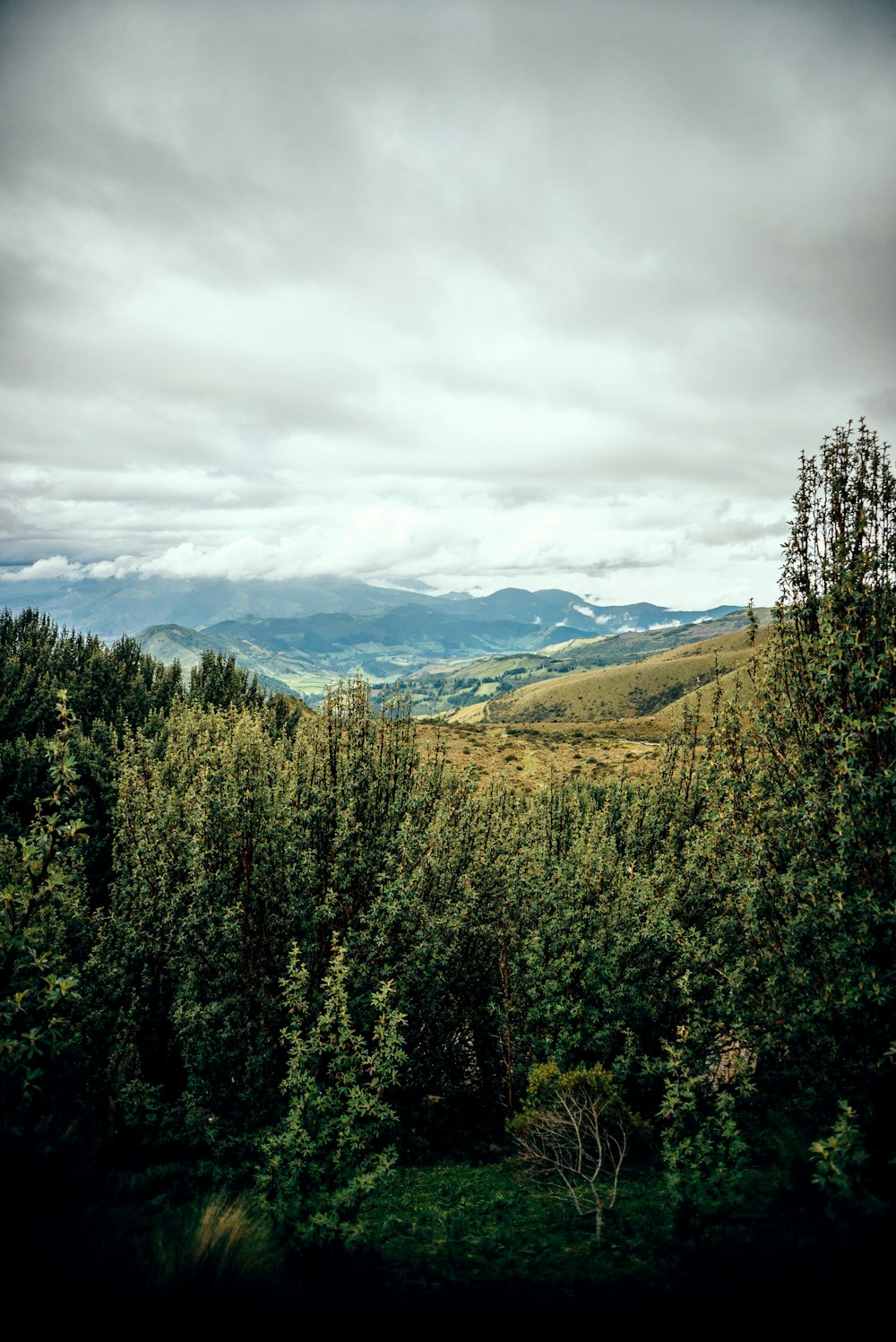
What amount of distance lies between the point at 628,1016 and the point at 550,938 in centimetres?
289

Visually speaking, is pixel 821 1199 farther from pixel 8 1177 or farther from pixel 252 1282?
pixel 8 1177

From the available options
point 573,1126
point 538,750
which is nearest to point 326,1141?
point 573,1126

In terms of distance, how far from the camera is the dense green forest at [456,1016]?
9141 mm

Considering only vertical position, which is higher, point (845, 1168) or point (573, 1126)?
point (845, 1168)

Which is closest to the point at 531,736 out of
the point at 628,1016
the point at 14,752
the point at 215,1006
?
the point at 14,752

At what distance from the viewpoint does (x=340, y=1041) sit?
35.7ft

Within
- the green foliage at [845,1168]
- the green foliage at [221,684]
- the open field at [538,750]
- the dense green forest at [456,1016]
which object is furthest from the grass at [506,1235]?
the green foliage at [221,684]

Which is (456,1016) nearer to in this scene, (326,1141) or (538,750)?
(326,1141)

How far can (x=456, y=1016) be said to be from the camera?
16938 mm

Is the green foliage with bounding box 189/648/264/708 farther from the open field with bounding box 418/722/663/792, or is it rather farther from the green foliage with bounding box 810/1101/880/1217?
the green foliage with bounding box 810/1101/880/1217

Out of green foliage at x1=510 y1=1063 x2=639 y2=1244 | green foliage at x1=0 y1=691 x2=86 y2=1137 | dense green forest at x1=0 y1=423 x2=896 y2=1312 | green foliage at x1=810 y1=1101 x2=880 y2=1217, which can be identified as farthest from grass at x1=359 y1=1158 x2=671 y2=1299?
green foliage at x1=0 y1=691 x2=86 y2=1137

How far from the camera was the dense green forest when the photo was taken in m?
9.14

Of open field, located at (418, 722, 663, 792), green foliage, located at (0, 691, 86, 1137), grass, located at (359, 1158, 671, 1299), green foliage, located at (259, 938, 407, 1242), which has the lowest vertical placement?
open field, located at (418, 722, 663, 792)

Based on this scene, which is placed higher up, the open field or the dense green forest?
the dense green forest
